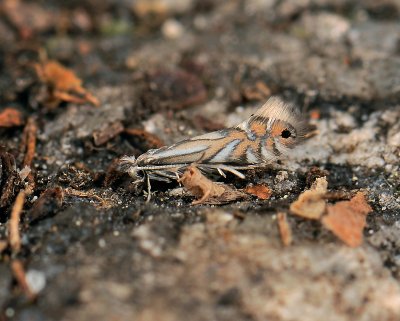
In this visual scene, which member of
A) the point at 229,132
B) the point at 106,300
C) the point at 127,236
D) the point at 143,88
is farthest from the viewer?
the point at 143,88

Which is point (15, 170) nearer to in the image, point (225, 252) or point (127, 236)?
point (127, 236)

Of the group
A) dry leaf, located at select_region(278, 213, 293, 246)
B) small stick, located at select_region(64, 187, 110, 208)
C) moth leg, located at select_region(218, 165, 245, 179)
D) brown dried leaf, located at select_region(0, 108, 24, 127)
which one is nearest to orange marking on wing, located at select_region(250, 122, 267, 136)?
moth leg, located at select_region(218, 165, 245, 179)

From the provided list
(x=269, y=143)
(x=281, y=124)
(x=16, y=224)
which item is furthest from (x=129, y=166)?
(x=281, y=124)

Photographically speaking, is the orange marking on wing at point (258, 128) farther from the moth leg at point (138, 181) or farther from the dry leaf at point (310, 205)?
the moth leg at point (138, 181)

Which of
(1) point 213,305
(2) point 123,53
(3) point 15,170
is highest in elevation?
(2) point 123,53

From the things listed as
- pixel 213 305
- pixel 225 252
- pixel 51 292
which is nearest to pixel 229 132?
pixel 225 252

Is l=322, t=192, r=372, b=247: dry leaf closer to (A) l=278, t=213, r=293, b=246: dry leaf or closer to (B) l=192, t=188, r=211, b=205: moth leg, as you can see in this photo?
(A) l=278, t=213, r=293, b=246: dry leaf

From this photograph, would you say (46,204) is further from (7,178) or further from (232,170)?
(232,170)
